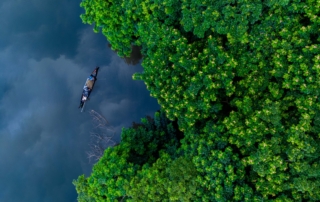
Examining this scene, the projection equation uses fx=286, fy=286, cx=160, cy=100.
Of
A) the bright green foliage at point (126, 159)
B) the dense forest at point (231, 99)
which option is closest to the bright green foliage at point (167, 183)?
the dense forest at point (231, 99)

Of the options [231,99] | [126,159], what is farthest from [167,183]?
[231,99]

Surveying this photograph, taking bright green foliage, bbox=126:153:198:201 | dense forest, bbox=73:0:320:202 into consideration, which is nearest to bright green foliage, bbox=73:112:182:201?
dense forest, bbox=73:0:320:202

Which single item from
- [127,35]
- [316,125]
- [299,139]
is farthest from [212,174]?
[127,35]

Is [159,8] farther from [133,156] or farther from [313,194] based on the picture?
[313,194]

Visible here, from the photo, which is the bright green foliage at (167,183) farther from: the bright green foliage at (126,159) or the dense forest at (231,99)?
the bright green foliage at (126,159)

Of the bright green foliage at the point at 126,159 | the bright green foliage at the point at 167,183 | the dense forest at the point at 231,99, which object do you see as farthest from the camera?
the bright green foliage at the point at 126,159

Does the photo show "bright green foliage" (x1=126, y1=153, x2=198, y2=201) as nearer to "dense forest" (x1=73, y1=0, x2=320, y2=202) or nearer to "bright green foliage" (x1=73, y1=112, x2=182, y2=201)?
"dense forest" (x1=73, y1=0, x2=320, y2=202)

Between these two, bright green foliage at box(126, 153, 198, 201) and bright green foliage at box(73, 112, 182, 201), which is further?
bright green foliage at box(73, 112, 182, 201)

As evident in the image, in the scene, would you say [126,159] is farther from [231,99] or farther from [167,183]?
[231,99]
